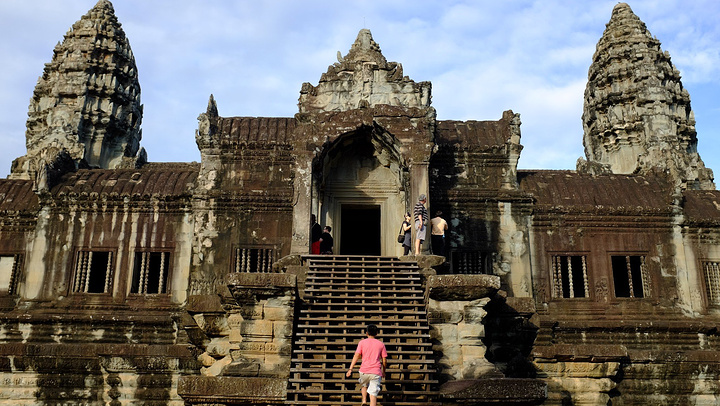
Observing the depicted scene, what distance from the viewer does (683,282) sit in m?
17.3

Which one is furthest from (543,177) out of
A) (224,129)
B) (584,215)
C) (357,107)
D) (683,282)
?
(224,129)

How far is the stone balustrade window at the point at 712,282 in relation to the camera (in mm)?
17359

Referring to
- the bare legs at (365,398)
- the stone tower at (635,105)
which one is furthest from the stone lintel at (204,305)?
the stone tower at (635,105)

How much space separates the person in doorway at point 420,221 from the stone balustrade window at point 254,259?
4495mm

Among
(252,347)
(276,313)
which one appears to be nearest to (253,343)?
(252,347)

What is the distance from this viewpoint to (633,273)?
18.3m

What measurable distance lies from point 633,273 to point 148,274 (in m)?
12.8

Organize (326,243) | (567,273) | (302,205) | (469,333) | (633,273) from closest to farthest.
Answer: (469,333) → (302,205) → (326,243) → (567,273) → (633,273)

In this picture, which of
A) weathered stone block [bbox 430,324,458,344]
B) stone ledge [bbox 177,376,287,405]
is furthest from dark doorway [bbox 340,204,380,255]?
stone ledge [bbox 177,376,287,405]

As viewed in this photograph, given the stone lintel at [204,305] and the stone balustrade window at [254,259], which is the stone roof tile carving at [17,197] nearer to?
the stone balustrade window at [254,259]

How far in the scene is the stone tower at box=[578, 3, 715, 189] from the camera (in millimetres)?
29953

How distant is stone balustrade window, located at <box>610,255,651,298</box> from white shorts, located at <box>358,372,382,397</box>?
10699 millimetres

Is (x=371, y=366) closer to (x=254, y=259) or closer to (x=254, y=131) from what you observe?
(x=254, y=259)

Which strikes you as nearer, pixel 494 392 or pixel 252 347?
pixel 494 392
